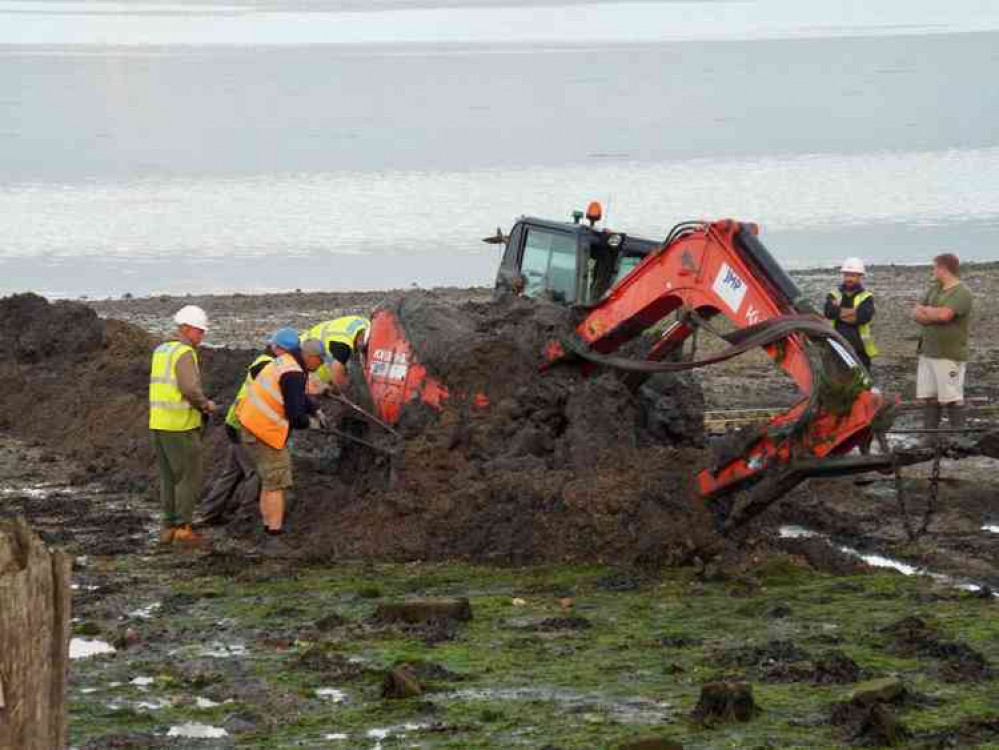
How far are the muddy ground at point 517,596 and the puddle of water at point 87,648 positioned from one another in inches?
2.5

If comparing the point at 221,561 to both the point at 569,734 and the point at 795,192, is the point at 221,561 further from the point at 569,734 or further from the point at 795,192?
the point at 795,192

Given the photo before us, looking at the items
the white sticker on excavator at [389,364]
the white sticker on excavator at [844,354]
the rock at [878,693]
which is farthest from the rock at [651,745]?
the white sticker on excavator at [389,364]

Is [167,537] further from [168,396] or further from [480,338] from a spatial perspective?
[480,338]

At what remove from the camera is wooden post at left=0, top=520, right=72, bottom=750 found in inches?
205

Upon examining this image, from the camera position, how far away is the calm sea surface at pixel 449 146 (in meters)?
29.9

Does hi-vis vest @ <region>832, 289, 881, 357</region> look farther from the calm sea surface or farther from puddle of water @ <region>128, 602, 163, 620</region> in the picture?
the calm sea surface

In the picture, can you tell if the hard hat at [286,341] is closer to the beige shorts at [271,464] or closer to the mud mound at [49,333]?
the beige shorts at [271,464]

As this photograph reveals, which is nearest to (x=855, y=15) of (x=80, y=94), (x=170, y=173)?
(x=80, y=94)

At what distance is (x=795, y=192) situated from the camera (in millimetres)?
36000

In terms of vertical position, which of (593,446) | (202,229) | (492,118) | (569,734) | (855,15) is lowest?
(569,734)

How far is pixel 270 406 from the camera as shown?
41.1 ft

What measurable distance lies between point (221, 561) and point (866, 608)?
3980 mm

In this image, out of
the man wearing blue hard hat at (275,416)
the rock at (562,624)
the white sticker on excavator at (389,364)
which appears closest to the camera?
the rock at (562,624)

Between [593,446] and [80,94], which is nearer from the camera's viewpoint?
[593,446]
